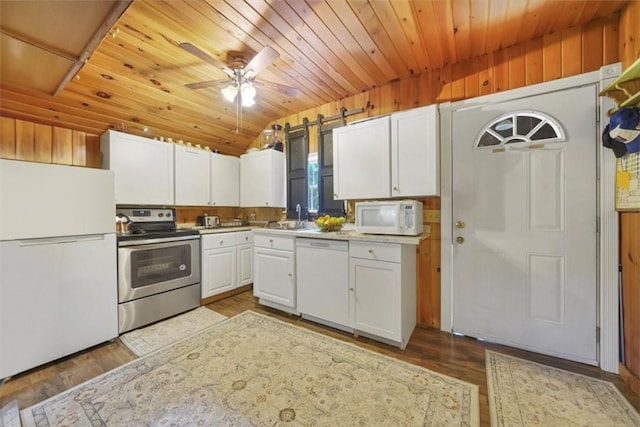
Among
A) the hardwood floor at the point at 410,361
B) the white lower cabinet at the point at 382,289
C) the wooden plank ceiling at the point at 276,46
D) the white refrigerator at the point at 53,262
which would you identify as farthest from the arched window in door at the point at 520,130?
the white refrigerator at the point at 53,262

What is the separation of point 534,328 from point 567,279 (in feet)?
1.53

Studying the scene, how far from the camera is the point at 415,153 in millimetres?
2191

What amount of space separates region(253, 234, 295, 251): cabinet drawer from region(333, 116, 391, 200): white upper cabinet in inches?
28.0

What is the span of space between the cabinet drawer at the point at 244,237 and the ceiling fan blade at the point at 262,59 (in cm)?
211

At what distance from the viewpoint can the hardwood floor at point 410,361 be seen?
5.23 feet

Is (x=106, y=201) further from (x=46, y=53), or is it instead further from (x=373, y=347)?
(x=373, y=347)

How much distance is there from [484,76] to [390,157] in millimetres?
1090

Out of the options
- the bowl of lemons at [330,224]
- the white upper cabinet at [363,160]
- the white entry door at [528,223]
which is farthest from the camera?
the bowl of lemons at [330,224]

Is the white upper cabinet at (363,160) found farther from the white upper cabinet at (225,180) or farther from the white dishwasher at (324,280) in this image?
the white upper cabinet at (225,180)

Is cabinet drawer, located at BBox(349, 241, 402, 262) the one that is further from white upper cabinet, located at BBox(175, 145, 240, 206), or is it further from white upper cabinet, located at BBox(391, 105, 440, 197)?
white upper cabinet, located at BBox(175, 145, 240, 206)

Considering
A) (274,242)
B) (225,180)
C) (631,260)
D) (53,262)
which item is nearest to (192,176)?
(225,180)

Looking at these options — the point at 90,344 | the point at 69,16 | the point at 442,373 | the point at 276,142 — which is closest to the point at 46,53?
the point at 69,16

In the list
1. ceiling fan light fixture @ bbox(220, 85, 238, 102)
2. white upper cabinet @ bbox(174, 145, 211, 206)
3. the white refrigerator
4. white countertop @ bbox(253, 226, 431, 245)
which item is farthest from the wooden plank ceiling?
white countertop @ bbox(253, 226, 431, 245)

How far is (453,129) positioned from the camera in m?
2.26
